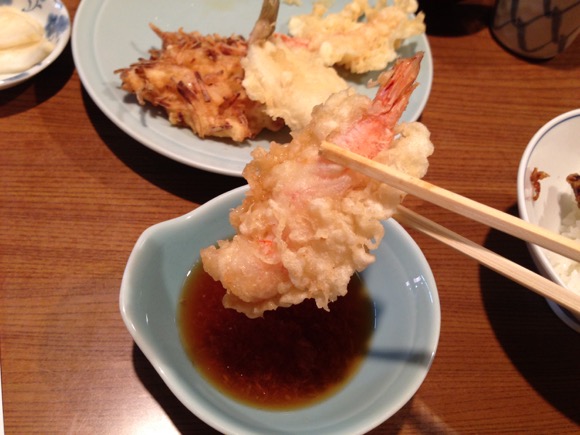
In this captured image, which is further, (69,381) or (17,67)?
(17,67)

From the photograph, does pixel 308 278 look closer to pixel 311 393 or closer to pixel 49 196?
pixel 311 393

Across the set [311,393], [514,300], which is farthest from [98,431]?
[514,300]

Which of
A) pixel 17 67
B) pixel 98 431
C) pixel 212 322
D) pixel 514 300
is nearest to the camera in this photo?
pixel 98 431

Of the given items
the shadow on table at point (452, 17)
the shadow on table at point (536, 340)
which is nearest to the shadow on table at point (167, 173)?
the shadow on table at point (536, 340)

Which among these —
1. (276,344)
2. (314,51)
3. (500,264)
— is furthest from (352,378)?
(314,51)

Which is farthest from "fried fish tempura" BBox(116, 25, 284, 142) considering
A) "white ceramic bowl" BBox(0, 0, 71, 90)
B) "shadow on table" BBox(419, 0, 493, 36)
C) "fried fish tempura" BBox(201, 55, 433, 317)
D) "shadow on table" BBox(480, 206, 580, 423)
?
"shadow on table" BBox(419, 0, 493, 36)

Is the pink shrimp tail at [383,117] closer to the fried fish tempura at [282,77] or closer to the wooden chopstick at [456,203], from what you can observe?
the wooden chopstick at [456,203]

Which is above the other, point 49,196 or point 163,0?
point 163,0
